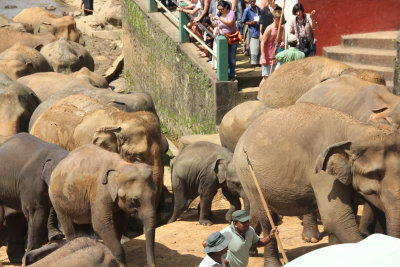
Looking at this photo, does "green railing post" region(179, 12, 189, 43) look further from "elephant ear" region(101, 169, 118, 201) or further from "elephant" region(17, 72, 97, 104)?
"elephant ear" region(101, 169, 118, 201)

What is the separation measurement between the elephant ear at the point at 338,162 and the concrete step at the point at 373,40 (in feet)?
23.0

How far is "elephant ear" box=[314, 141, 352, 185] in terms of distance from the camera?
8.09 m

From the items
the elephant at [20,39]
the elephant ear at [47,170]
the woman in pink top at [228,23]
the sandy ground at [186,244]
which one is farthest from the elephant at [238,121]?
the elephant at [20,39]

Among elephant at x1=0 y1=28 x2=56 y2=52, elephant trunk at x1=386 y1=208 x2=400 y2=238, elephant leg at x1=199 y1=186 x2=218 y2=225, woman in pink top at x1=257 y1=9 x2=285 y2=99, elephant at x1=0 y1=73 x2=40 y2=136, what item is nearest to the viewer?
elephant trunk at x1=386 y1=208 x2=400 y2=238

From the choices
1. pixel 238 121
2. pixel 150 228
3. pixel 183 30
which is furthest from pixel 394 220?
pixel 183 30

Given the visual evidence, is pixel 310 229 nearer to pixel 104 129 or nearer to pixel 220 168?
pixel 220 168

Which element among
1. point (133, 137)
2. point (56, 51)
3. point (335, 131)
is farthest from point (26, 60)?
point (335, 131)

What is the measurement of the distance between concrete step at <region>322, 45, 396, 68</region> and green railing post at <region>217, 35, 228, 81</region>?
1962 mm

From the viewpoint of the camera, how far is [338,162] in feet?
26.7

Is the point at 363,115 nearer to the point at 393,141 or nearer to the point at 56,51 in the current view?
the point at 393,141

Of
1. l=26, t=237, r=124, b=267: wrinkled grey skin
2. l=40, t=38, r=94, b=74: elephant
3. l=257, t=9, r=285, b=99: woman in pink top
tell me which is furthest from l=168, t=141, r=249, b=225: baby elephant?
l=40, t=38, r=94, b=74: elephant

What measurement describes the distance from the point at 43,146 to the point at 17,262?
161 centimetres

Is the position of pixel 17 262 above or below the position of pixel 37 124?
below

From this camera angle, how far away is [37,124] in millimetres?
13031
